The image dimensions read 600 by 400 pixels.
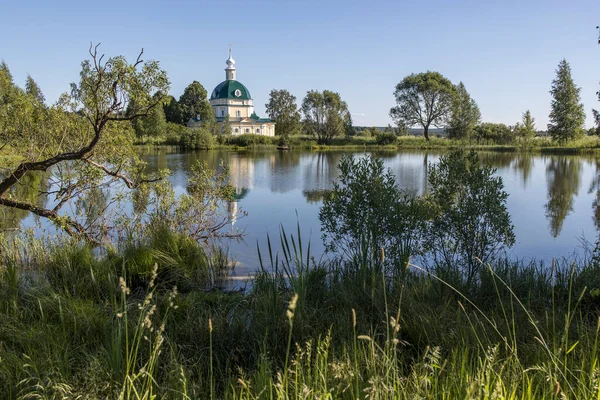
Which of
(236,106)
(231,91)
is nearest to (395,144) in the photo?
(236,106)

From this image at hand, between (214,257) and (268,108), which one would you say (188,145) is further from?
(214,257)

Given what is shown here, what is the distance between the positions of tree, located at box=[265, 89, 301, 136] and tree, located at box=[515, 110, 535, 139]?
112 feet

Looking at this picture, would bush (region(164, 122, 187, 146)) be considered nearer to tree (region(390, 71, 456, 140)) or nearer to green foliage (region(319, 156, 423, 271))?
tree (region(390, 71, 456, 140))

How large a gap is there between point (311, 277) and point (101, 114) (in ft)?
15.6

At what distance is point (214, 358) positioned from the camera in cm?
360

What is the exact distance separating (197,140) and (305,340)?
5159 cm

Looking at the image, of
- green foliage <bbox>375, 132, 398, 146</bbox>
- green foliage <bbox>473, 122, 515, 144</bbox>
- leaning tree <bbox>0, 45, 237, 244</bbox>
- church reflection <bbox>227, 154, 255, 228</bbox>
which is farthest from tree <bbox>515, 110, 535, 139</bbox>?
leaning tree <bbox>0, 45, 237, 244</bbox>

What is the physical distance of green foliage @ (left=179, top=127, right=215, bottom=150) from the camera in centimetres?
5308

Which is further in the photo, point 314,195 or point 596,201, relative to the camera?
point 314,195

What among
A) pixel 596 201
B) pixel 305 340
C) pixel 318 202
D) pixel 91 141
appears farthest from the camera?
pixel 596 201

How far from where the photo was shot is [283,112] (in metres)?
81.8

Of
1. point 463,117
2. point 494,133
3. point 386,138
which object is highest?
point 463,117

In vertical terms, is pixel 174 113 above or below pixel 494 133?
above

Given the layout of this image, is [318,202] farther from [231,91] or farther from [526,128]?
[231,91]
